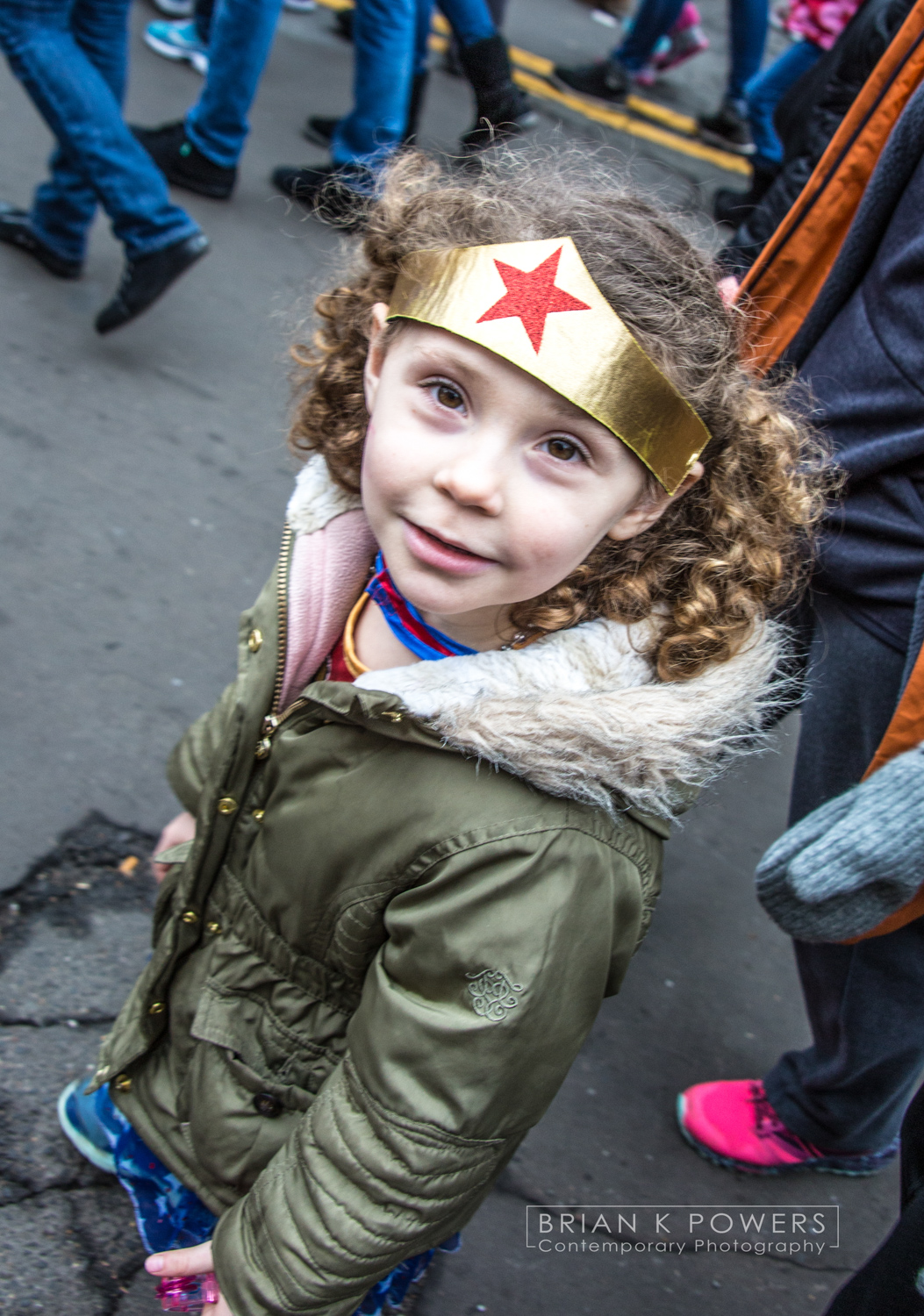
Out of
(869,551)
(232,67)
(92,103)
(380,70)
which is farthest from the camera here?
(380,70)

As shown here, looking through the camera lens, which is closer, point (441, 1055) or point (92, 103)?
point (441, 1055)

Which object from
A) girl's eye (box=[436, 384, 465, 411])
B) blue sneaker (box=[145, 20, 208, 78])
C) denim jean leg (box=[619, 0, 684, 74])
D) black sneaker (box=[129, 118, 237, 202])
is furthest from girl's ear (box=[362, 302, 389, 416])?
denim jean leg (box=[619, 0, 684, 74])

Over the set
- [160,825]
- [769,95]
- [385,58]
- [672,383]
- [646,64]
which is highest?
[769,95]

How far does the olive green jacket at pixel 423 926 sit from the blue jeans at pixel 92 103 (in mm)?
2560

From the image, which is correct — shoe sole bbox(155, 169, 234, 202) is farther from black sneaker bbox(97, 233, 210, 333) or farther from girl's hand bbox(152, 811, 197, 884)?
girl's hand bbox(152, 811, 197, 884)

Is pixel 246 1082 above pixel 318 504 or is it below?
below

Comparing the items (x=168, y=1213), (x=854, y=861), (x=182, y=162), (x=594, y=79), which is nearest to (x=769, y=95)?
(x=594, y=79)

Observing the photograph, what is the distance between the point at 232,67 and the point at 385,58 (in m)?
0.64

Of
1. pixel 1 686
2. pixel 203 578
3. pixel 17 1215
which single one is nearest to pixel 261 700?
pixel 17 1215

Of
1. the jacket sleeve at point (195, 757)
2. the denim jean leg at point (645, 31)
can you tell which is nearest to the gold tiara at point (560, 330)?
the jacket sleeve at point (195, 757)

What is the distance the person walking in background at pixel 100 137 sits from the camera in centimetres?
326

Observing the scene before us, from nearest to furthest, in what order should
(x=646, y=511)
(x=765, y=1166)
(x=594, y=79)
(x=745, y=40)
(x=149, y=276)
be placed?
(x=646, y=511) < (x=765, y=1166) < (x=149, y=276) < (x=745, y=40) < (x=594, y=79)

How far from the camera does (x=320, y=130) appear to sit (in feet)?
18.1

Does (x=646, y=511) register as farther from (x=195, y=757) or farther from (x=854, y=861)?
(x=195, y=757)
